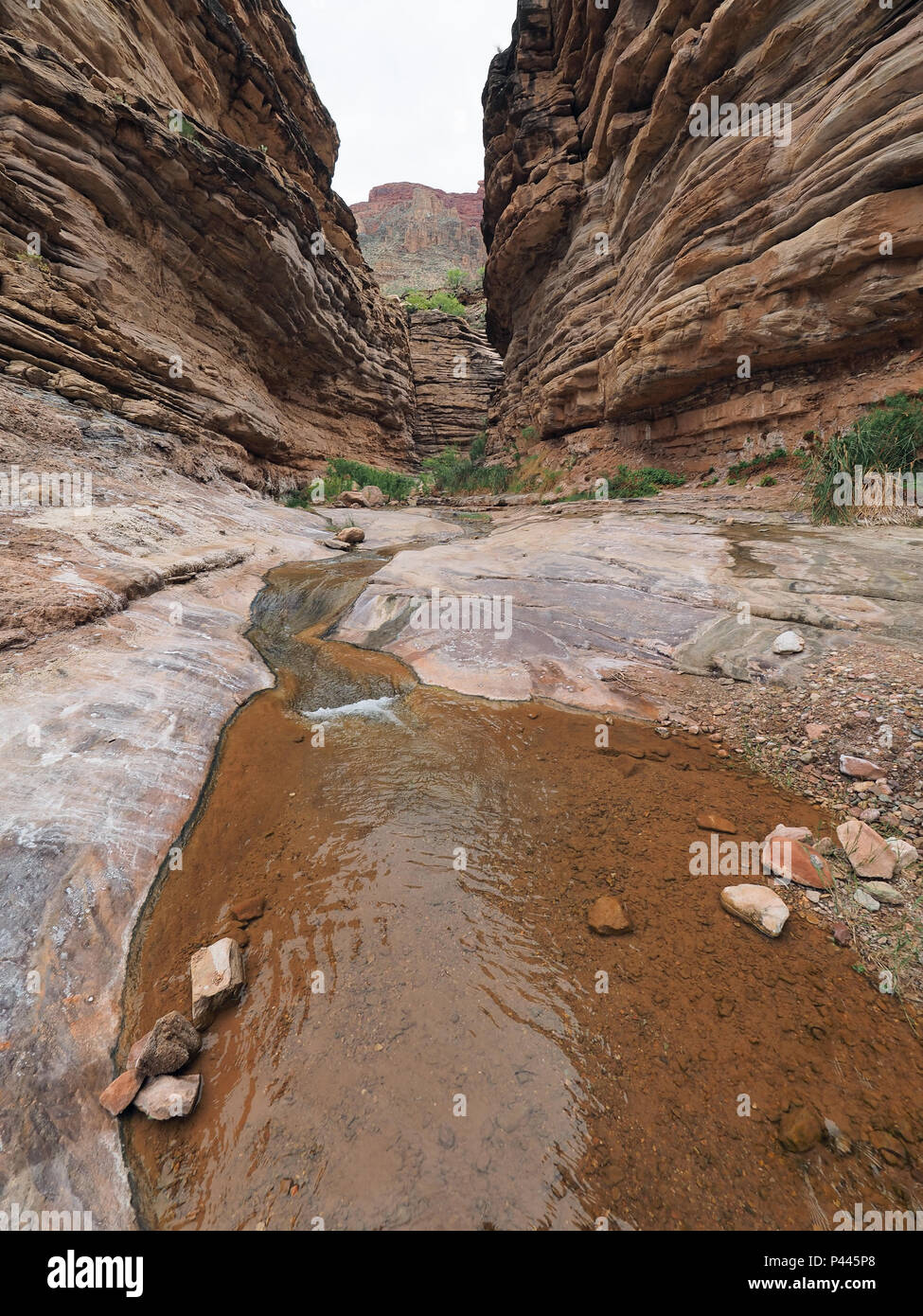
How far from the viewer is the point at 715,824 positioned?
305cm

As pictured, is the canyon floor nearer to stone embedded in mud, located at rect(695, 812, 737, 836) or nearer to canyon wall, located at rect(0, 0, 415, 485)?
stone embedded in mud, located at rect(695, 812, 737, 836)

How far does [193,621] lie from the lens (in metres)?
5.60

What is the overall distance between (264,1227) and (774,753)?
3936mm

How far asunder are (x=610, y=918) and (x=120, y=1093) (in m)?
2.33

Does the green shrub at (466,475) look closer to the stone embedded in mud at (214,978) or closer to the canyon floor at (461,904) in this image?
the canyon floor at (461,904)

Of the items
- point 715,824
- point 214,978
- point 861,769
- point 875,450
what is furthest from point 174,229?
point 861,769

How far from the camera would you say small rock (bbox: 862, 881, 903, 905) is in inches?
93.4

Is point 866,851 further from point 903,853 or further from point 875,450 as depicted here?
point 875,450

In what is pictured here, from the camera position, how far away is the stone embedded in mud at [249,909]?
2588 mm

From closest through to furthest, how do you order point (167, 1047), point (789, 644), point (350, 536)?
1. point (167, 1047)
2. point (789, 644)
3. point (350, 536)

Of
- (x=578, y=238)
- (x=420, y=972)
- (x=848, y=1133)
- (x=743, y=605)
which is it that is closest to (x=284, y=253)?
(x=578, y=238)

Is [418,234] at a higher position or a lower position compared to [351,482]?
higher

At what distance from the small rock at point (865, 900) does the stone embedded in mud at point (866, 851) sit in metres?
0.14
